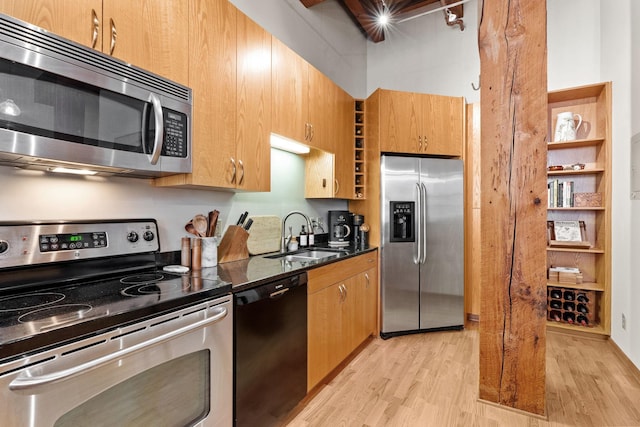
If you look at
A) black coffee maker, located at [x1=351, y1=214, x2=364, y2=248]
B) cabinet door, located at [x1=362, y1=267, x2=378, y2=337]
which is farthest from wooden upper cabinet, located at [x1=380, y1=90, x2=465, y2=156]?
cabinet door, located at [x1=362, y1=267, x2=378, y2=337]

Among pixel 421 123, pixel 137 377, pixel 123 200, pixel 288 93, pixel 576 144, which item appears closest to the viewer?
pixel 137 377

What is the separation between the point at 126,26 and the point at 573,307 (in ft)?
13.7

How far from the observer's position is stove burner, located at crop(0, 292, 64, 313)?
104 cm

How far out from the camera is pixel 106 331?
949 millimetres

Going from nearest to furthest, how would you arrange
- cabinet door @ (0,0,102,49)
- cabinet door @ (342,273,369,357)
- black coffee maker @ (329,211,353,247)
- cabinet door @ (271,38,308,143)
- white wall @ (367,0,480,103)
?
cabinet door @ (0,0,102,49)
cabinet door @ (271,38,308,143)
cabinet door @ (342,273,369,357)
black coffee maker @ (329,211,353,247)
white wall @ (367,0,480,103)

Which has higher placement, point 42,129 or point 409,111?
point 409,111

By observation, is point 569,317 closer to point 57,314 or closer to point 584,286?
point 584,286

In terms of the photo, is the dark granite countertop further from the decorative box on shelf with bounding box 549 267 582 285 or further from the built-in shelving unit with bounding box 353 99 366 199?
the decorative box on shelf with bounding box 549 267 582 285

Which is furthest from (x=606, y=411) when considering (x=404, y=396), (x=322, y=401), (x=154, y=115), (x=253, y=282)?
(x=154, y=115)

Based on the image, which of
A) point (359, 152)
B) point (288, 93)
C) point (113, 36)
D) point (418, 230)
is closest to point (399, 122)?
point (359, 152)

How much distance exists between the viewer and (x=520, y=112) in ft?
6.18

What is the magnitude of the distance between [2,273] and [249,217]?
4.64 ft

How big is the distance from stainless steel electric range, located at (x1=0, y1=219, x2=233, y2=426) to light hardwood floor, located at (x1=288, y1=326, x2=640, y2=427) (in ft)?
3.09

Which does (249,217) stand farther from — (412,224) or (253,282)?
(412,224)
